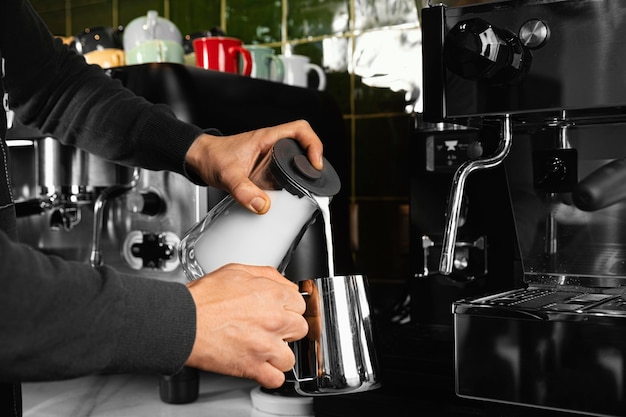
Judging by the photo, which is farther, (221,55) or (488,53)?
(221,55)

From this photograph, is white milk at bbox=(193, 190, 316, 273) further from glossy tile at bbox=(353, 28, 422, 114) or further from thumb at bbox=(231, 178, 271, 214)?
glossy tile at bbox=(353, 28, 422, 114)

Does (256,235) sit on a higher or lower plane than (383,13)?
lower

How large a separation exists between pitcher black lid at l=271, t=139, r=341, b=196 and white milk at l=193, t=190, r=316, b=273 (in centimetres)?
1

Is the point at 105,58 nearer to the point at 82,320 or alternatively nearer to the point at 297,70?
the point at 297,70

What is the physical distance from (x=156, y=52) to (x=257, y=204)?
613mm

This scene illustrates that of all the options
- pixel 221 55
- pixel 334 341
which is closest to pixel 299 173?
pixel 334 341

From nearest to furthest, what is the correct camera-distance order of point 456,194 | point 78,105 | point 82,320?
point 82,320, point 456,194, point 78,105

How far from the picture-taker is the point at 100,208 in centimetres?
105

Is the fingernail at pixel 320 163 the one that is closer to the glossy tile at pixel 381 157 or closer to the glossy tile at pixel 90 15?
the glossy tile at pixel 381 157

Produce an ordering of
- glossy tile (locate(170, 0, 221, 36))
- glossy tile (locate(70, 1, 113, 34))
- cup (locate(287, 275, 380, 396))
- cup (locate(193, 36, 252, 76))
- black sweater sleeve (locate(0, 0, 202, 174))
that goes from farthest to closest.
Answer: glossy tile (locate(70, 1, 113, 34)) → glossy tile (locate(170, 0, 221, 36)) → cup (locate(193, 36, 252, 76)) → black sweater sleeve (locate(0, 0, 202, 174)) → cup (locate(287, 275, 380, 396))

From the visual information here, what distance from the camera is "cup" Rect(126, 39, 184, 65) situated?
1208 mm

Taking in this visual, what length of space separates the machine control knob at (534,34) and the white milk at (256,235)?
0.74 ft

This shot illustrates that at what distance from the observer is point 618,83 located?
649 mm

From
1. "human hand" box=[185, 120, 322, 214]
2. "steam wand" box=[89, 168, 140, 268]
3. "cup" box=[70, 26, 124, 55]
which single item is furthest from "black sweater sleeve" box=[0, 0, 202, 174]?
"cup" box=[70, 26, 124, 55]
